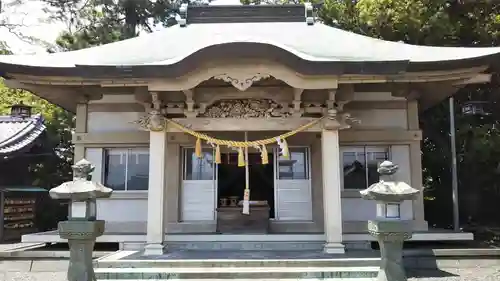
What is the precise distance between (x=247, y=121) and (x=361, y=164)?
113 inches

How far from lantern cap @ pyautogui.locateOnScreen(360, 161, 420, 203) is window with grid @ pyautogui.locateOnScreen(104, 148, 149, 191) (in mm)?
5564

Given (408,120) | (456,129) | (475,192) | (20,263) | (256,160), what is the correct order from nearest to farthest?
1. (20,263)
2. (408,120)
3. (256,160)
4. (456,129)
5. (475,192)

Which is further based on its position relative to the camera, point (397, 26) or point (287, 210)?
point (397, 26)

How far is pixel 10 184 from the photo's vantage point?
13.0 metres

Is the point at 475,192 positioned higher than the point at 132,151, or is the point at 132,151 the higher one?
the point at 132,151

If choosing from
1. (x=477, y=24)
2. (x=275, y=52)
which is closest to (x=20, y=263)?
(x=275, y=52)

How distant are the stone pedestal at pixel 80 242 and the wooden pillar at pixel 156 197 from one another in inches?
84.6

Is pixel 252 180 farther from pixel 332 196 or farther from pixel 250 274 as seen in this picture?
pixel 250 274

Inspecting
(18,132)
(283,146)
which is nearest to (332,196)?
(283,146)

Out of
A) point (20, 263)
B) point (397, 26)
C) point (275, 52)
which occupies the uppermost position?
point (397, 26)

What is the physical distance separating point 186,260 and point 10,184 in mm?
8244

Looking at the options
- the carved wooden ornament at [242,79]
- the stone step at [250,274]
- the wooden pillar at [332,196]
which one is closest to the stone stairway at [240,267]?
the stone step at [250,274]

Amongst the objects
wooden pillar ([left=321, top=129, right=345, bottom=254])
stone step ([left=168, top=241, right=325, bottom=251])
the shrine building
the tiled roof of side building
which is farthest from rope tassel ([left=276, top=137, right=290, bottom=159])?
the tiled roof of side building

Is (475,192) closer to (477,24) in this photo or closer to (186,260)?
(477,24)
